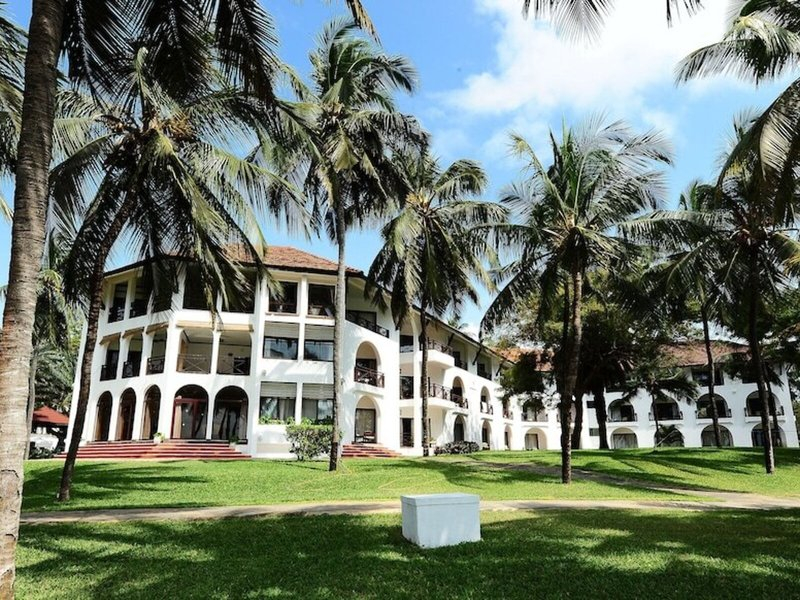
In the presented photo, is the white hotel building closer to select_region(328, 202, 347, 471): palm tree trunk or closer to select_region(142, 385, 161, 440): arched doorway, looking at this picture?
select_region(142, 385, 161, 440): arched doorway

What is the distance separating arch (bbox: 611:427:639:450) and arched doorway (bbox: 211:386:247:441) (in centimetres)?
3472

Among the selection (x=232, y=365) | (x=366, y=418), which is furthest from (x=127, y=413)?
(x=366, y=418)

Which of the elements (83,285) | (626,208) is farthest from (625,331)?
(83,285)

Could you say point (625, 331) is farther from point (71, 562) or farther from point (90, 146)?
point (71, 562)

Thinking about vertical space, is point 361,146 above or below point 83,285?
above

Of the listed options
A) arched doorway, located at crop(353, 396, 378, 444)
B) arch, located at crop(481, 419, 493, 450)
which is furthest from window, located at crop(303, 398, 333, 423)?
arch, located at crop(481, 419, 493, 450)

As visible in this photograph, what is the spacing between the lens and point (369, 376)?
28.9 metres

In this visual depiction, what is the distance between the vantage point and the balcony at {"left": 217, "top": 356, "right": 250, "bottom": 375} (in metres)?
27.6

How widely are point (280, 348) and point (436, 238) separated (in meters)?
9.76

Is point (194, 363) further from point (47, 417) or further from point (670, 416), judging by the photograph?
point (670, 416)

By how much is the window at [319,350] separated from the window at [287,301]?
171cm

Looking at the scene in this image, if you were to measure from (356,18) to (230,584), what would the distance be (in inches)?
234

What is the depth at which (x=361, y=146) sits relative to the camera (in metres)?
17.1

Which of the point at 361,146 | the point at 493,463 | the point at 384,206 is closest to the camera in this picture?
the point at 361,146
